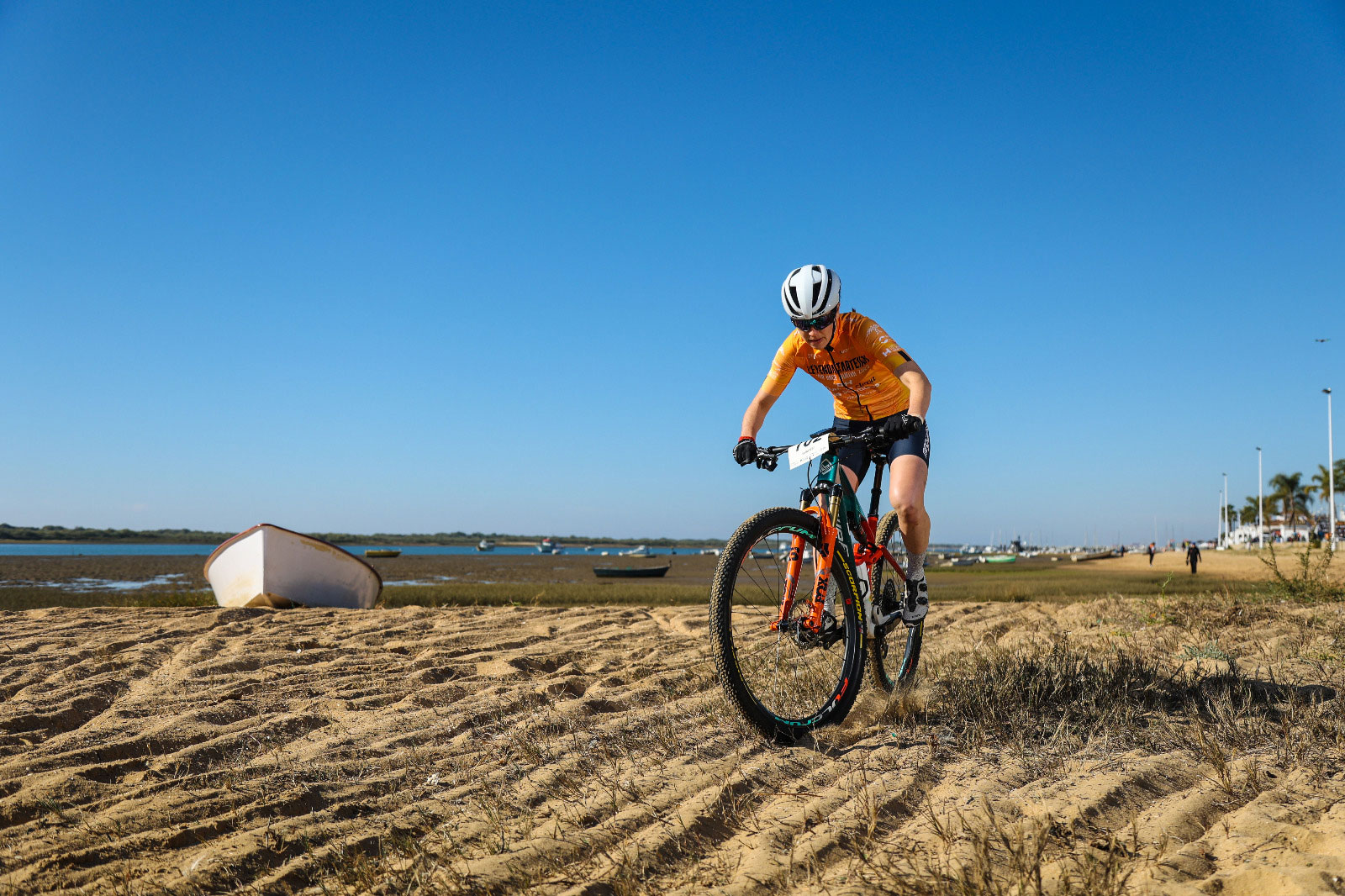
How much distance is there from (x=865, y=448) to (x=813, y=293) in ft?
3.04

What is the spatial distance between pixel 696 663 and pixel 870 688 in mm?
1326

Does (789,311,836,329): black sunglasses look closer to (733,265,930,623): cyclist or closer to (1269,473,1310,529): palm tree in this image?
(733,265,930,623): cyclist

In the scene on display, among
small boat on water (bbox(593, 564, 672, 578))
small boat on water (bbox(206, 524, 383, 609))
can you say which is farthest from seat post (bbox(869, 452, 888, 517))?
small boat on water (bbox(593, 564, 672, 578))

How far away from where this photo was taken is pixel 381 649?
6016 millimetres

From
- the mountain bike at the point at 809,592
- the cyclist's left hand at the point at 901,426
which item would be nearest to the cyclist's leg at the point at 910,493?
the mountain bike at the point at 809,592

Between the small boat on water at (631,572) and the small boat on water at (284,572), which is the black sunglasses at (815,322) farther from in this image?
the small boat on water at (631,572)

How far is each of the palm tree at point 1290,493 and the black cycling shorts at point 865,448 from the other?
135689mm

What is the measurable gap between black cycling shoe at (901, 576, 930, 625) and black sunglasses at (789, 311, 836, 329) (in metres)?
1.52

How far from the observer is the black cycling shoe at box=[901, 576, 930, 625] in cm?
418


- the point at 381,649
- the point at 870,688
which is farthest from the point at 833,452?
the point at 381,649

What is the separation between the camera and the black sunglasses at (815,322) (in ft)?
12.7

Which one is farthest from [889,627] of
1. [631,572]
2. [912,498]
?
[631,572]

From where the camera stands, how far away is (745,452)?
3.93 metres

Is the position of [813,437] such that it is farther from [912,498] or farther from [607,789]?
[607,789]
